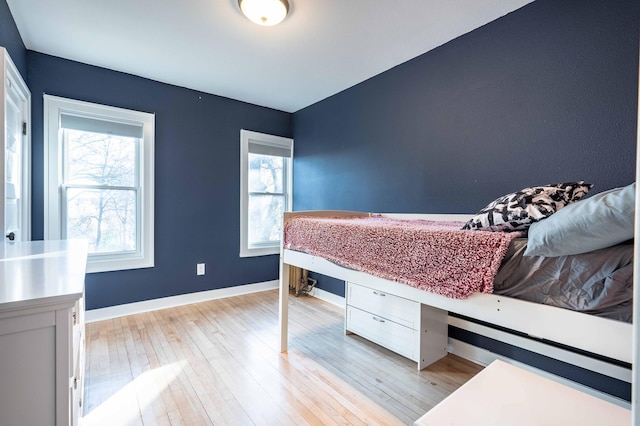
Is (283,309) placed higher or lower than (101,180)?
lower

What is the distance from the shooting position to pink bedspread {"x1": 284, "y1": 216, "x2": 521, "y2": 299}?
1056mm

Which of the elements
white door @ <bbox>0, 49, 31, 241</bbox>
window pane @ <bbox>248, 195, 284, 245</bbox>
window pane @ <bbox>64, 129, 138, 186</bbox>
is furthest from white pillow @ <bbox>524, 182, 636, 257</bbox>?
window pane @ <bbox>64, 129, 138, 186</bbox>

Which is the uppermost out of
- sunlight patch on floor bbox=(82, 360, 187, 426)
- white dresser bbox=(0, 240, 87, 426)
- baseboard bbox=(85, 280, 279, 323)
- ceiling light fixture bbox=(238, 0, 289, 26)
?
ceiling light fixture bbox=(238, 0, 289, 26)

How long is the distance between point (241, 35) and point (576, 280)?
240cm

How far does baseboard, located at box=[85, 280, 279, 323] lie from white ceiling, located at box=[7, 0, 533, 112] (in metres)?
2.26

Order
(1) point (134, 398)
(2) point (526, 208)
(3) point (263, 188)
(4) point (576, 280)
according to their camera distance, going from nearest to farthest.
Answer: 1. (4) point (576, 280)
2. (2) point (526, 208)
3. (1) point (134, 398)
4. (3) point (263, 188)

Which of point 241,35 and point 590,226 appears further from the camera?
point 241,35

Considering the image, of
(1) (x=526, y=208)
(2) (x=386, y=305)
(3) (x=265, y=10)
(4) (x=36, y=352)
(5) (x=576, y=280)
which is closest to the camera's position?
(4) (x=36, y=352)

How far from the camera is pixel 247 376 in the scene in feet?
6.02

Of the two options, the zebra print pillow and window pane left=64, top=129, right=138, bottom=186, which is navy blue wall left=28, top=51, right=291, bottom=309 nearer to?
window pane left=64, top=129, right=138, bottom=186

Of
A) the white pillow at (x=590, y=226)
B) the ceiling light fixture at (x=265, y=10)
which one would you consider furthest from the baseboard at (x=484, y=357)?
the ceiling light fixture at (x=265, y=10)

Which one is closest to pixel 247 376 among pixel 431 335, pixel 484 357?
pixel 431 335

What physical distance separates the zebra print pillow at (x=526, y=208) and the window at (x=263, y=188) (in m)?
2.62

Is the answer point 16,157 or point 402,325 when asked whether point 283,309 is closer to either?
point 402,325
